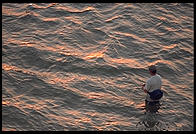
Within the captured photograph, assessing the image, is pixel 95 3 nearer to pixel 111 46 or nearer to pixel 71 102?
pixel 111 46

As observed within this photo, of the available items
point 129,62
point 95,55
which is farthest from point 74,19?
point 129,62

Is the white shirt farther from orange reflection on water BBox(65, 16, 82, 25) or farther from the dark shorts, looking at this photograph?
orange reflection on water BBox(65, 16, 82, 25)

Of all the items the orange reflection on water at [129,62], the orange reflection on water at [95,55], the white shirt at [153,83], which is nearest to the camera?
the white shirt at [153,83]

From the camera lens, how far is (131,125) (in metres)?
12.7

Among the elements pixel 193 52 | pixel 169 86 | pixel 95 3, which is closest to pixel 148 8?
pixel 95 3

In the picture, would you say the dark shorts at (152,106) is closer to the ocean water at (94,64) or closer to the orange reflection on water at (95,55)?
the ocean water at (94,64)

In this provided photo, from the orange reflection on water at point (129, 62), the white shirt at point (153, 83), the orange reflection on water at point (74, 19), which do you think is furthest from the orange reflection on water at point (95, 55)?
the white shirt at point (153, 83)

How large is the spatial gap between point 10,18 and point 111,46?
585 cm

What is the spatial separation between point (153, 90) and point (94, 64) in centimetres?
397

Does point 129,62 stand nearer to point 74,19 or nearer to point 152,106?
point 152,106

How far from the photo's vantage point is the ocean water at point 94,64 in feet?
42.4

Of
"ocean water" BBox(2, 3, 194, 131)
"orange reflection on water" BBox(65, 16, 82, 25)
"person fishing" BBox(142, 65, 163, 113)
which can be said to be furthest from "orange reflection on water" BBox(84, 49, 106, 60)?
"person fishing" BBox(142, 65, 163, 113)

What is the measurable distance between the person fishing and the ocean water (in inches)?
15.6

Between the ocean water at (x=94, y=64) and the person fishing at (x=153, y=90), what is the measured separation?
0.40 metres
